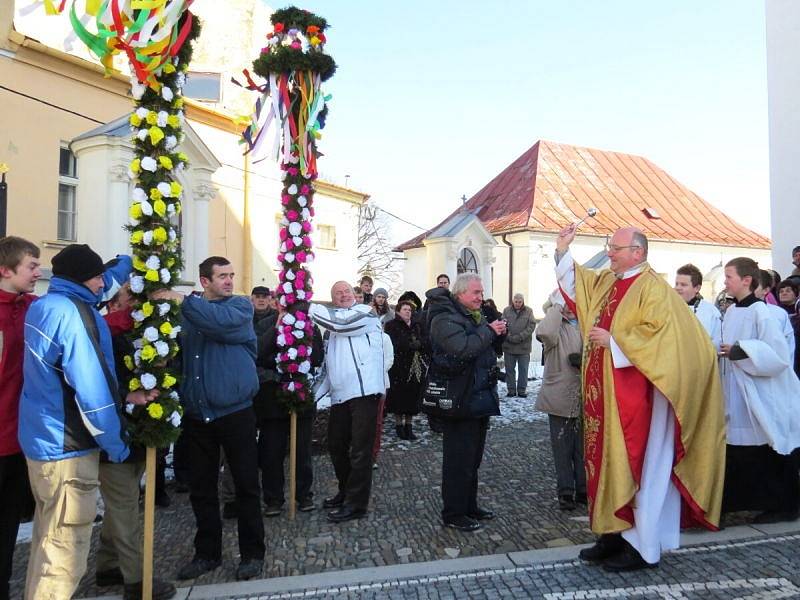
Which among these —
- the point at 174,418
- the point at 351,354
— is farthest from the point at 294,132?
the point at 174,418

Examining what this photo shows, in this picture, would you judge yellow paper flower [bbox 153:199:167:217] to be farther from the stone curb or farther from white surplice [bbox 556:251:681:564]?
white surplice [bbox 556:251:681:564]

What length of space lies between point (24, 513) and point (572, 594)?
3.11 metres

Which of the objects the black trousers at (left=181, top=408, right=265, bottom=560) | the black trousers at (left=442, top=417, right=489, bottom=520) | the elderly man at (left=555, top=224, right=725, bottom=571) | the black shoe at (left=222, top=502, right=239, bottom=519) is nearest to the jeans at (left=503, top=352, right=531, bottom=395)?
the black trousers at (left=442, top=417, right=489, bottom=520)

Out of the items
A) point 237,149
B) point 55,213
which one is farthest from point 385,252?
point 55,213

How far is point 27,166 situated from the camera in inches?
420

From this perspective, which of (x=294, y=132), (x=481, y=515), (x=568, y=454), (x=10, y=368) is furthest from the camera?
(x=294, y=132)

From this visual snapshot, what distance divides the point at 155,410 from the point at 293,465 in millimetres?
1772

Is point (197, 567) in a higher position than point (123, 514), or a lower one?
lower

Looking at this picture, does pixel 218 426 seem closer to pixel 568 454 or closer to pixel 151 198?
pixel 151 198

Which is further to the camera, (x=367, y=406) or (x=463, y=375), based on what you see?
(x=367, y=406)

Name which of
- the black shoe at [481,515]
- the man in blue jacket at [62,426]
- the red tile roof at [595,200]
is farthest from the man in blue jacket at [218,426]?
the red tile roof at [595,200]

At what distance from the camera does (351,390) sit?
5.26 m

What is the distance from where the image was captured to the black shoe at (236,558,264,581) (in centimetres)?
404

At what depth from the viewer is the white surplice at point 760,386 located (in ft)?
15.6
